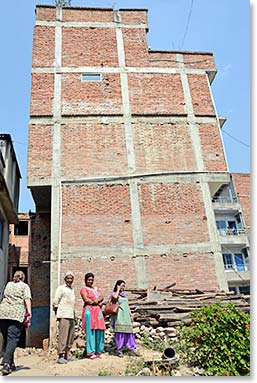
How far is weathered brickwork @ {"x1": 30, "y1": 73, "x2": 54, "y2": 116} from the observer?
12844 mm

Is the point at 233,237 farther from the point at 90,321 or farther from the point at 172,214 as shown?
the point at 90,321

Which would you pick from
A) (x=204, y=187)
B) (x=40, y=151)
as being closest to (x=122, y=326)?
(x=204, y=187)

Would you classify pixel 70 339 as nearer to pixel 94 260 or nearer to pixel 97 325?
pixel 97 325

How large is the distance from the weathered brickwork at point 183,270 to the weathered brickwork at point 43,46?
8315 millimetres

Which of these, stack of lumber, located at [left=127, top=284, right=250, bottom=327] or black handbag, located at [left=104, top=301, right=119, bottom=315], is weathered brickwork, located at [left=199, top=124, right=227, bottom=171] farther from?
black handbag, located at [left=104, top=301, right=119, bottom=315]

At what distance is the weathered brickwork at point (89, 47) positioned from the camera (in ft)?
45.6

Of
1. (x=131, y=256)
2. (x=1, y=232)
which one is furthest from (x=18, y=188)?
(x=131, y=256)

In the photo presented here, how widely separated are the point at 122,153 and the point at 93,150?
1.01 m

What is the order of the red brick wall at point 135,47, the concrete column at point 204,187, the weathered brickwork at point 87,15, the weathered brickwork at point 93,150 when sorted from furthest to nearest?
Answer: the weathered brickwork at point 87,15 → the red brick wall at point 135,47 → the weathered brickwork at point 93,150 → the concrete column at point 204,187

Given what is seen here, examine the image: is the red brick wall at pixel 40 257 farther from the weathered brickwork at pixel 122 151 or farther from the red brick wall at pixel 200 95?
the red brick wall at pixel 200 95

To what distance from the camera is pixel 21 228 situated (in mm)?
16938

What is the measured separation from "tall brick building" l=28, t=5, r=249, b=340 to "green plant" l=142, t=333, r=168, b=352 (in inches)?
111

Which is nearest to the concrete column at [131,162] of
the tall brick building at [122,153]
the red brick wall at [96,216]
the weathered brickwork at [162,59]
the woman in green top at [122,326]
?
the tall brick building at [122,153]

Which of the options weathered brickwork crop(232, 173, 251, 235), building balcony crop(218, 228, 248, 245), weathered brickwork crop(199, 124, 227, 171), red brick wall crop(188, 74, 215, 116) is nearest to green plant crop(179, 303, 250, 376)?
weathered brickwork crop(199, 124, 227, 171)
